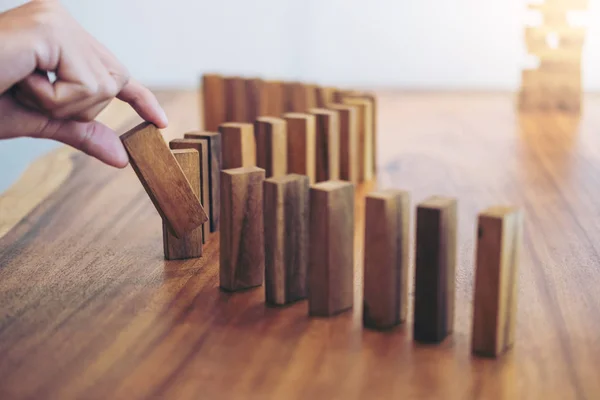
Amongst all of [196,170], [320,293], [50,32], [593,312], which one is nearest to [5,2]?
[196,170]

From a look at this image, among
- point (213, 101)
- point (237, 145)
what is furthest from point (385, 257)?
point (213, 101)

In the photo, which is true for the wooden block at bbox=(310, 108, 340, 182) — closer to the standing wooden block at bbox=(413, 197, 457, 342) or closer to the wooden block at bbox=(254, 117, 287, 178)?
the wooden block at bbox=(254, 117, 287, 178)

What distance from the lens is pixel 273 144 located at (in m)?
1.05

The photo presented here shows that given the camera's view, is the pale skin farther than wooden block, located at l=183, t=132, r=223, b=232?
No

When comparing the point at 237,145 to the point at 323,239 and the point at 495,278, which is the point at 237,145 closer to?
the point at 323,239

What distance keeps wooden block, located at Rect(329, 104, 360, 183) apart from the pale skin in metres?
0.56

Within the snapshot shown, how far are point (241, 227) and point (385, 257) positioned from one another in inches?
5.8

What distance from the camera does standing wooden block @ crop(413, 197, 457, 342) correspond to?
62 cm

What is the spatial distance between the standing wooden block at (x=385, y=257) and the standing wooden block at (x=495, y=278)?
0.23ft

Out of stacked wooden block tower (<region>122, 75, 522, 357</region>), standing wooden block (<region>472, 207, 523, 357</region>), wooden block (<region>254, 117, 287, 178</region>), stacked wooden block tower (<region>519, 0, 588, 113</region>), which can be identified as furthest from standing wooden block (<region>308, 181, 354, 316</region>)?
stacked wooden block tower (<region>519, 0, 588, 113</region>)

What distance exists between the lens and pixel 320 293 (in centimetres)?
68

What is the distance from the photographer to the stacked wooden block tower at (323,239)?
610 mm

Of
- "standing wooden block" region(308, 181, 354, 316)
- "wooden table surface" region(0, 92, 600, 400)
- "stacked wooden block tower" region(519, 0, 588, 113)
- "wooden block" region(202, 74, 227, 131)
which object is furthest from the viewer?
"stacked wooden block tower" region(519, 0, 588, 113)

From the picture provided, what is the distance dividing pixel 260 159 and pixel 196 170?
26cm
